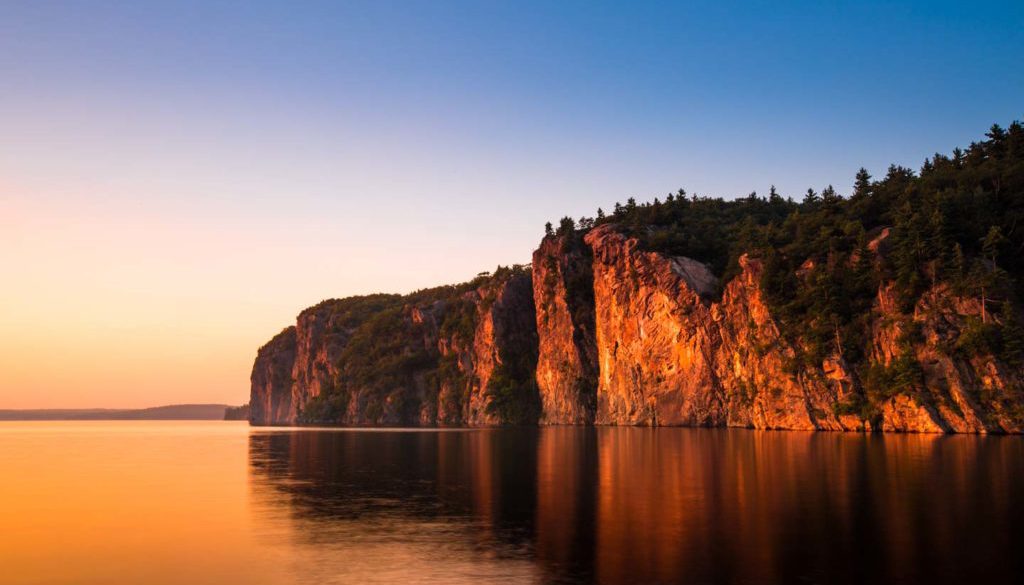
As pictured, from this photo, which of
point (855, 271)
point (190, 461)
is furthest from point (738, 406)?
point (190, 461)

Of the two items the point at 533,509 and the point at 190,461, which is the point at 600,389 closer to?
the point at 190,461

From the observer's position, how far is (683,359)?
416 ft

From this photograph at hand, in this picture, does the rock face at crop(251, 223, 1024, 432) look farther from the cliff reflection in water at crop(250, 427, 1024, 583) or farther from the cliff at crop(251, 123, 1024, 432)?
the cliff reflection in water at crop(250, 427, 1024, 583)

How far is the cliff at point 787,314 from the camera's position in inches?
3290

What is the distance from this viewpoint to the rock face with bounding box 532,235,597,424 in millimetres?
153625

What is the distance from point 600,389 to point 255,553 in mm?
125693

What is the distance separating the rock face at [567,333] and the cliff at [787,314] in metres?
0.30

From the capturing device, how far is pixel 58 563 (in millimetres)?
20797

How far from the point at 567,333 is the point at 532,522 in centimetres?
13287

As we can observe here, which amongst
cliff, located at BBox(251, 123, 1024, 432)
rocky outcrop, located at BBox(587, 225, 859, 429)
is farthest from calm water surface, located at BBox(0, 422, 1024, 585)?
rocky outcrop, located at BBox(587, 225, 859, 429)

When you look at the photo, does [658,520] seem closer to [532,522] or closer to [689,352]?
[532,522]

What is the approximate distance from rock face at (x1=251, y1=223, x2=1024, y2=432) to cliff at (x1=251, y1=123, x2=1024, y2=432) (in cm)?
24

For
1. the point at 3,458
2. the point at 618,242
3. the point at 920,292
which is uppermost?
the point at 618,242

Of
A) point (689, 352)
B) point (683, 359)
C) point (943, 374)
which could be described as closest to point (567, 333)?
point (683, 359)
